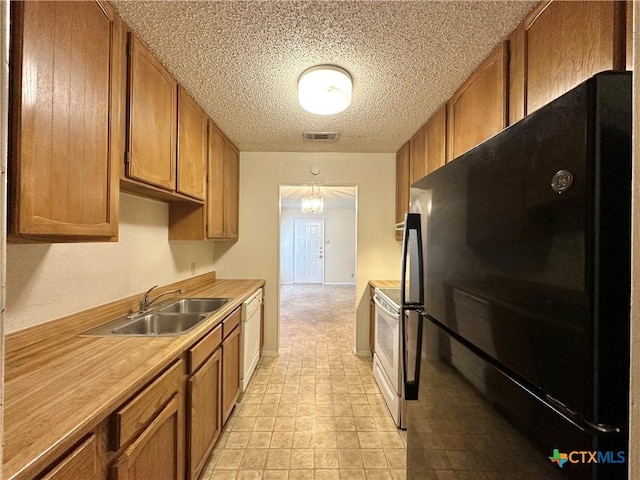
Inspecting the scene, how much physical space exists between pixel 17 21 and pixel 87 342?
120cm

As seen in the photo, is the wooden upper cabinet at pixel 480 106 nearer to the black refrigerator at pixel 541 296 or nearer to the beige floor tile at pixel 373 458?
the black refrigerator at pixel 541 296

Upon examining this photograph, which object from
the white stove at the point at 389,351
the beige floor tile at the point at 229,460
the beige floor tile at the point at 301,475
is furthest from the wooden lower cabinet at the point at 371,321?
the beige floor tile at the point at 229,460

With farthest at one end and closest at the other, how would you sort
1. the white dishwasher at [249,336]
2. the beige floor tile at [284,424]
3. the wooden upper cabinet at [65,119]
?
the white dishwasher at [249,336]
the beige floor tile at [284,424]
the wooden upper cabinet at [65,119]

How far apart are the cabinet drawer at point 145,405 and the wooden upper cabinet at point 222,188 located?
146 cm

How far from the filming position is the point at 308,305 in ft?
19.9

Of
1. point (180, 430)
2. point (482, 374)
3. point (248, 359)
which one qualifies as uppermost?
point (482, 374)

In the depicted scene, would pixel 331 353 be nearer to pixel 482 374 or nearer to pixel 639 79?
pixel 482 374

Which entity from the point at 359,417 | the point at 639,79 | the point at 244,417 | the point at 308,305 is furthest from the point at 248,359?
the point at 308,305

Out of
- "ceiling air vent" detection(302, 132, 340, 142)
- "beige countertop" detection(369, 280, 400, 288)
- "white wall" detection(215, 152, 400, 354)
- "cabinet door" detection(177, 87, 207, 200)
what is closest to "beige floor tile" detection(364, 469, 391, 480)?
"beige countertop" detection(369, 280, 400, 288)

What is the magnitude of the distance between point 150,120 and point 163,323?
1.26 m

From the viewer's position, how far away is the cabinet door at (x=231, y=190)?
295cm

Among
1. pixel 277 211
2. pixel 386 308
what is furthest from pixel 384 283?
pixel 277 211

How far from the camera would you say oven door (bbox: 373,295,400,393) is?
2090 millimetres

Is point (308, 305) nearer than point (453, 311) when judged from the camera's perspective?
No
